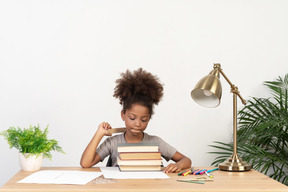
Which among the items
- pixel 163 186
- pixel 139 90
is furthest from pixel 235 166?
pixel 139 90

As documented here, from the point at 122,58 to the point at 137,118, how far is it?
148 centimetres

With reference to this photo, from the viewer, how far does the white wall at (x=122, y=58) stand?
144 inches

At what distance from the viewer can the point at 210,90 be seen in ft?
6.63

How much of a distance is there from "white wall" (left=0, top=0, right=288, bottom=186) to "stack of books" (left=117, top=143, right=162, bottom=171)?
162cm

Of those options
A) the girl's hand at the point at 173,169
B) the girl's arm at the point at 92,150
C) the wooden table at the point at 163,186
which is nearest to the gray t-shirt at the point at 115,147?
the girl's arm at the point at 92,150

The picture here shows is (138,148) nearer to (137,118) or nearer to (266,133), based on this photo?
(137,118)

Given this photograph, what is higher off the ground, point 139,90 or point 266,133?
point 139,90

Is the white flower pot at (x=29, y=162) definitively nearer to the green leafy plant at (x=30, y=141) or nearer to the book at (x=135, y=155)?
the green leafy plant at (x=30, y=141)

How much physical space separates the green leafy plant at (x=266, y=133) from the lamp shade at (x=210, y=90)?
981 millimetres

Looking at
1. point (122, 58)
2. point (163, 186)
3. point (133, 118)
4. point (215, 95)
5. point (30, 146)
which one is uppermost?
point (122, 58)

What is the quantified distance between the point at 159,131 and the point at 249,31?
1.25 metres

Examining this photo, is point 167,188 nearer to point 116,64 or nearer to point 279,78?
point 116,64

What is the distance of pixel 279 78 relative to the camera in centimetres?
379

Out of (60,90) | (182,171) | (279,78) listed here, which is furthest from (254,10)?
(182,171)
